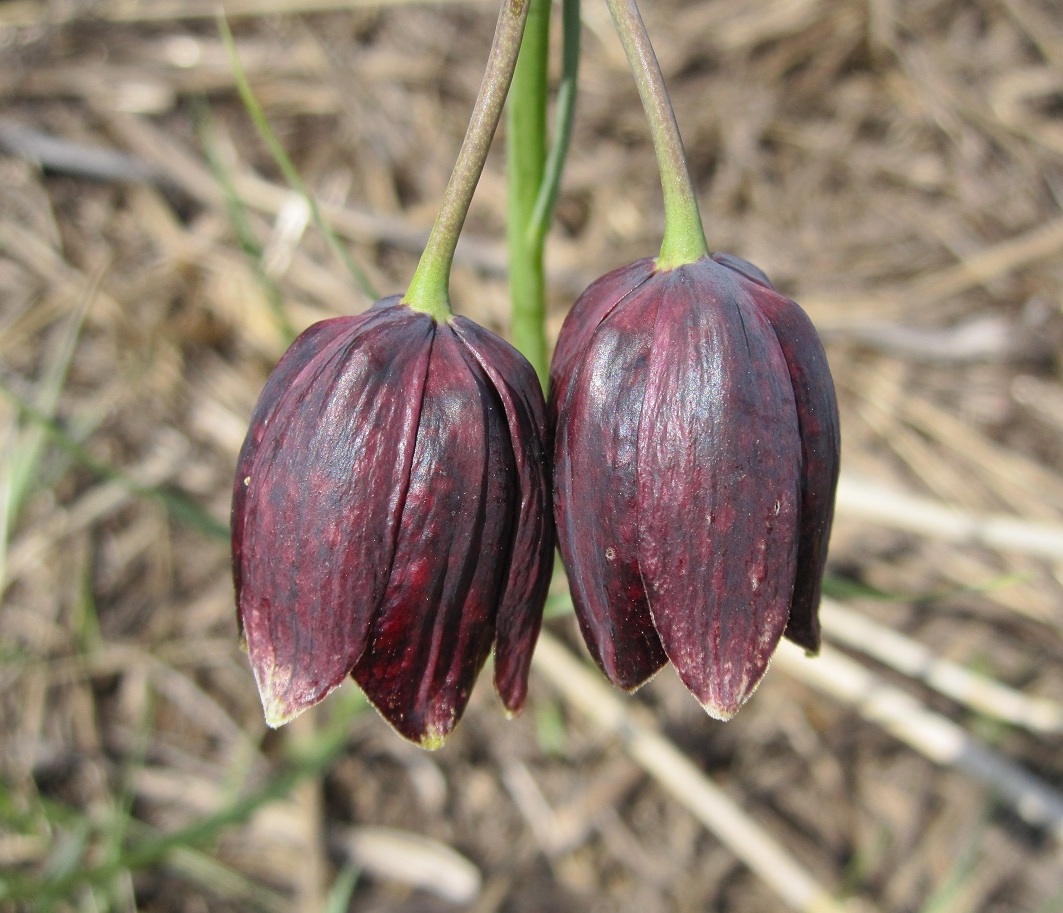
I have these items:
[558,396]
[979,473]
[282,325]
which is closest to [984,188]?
[979,473]

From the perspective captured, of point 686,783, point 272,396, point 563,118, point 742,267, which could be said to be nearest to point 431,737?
point 272,396

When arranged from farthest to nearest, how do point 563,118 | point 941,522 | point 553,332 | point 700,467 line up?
point 553,332 < point 941,522 < point 563,118 < point 700,467

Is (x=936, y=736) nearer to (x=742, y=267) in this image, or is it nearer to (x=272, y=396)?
(x=742, y=267)

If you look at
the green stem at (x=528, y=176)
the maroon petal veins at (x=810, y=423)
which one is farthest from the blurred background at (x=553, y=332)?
the maroon petal veins at (x=810, y=423)

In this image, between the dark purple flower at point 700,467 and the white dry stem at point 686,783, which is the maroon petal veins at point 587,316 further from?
the white dry stem at point 686,783

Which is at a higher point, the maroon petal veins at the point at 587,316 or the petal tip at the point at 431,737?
the maroon petal veins at the point at 587,316

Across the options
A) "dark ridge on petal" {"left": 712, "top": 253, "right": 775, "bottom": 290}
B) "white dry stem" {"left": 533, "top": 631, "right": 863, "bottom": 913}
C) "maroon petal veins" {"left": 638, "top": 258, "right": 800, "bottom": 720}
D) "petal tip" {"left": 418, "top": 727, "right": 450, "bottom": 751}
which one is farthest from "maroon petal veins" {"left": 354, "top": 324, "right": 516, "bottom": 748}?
"white dry stem" {"left": 533, "top": 631, "right": 863, "bottom": 913}

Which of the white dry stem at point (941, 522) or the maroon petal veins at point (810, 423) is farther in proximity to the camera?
the white dry stem at point (941, 522)
